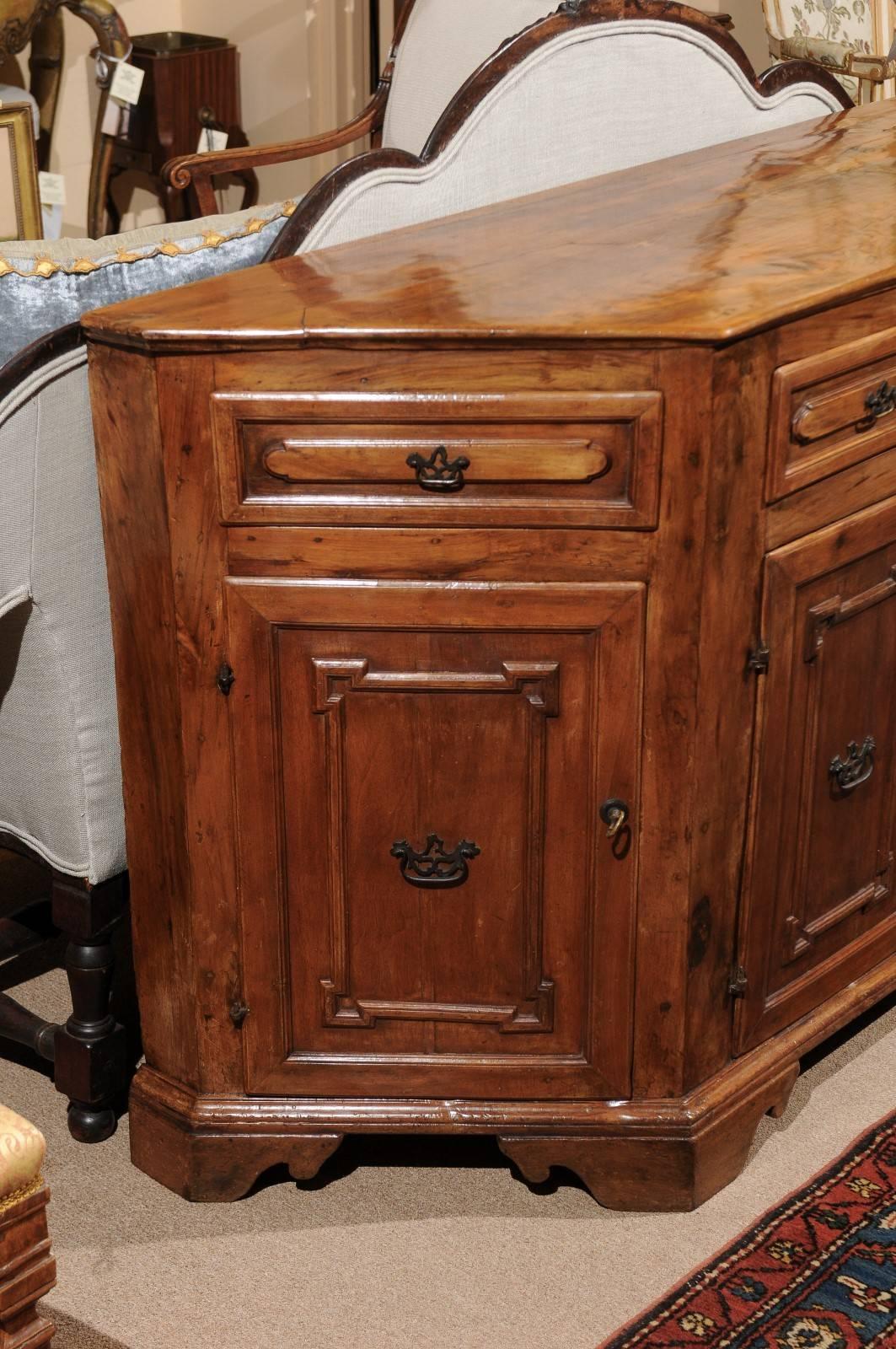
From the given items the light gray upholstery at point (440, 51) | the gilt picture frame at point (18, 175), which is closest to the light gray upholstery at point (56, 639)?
the light gray upholstery at point (440, 51)

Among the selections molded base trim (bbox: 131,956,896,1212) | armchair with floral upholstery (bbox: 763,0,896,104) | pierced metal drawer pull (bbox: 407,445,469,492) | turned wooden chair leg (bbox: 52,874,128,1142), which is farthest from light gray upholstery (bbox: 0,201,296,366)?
armchair with floral upholstery (bbox: 763,0,896,104)

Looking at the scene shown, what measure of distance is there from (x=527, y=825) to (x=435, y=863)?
0.11 m

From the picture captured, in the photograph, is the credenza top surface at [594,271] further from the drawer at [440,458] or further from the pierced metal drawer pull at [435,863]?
the pierced metal drawer pull at [435,863]

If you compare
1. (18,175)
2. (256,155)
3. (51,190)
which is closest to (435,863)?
(256,155)

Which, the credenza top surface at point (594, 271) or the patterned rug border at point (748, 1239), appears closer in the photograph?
the credenza top surface at point (594, 271)

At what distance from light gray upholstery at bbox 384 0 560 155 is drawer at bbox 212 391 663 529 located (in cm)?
170

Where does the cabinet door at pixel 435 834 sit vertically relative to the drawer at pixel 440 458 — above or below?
below

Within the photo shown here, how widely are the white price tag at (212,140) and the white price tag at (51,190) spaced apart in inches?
19.3

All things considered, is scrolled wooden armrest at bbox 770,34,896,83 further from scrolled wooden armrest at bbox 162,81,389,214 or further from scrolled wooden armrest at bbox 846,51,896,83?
scrolled wooden armrest at bbox 162,81,389,214

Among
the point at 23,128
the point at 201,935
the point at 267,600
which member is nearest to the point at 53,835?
the point at 201,935

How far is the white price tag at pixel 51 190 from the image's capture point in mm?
4895

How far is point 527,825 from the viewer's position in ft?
5.98

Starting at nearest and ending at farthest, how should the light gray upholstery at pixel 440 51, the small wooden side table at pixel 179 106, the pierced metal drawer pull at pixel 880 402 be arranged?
the pierced metal drawer pull at pixel 880 402, the light gray upholstery at pixel 440 51, the small wooden side table at pixel 179 106

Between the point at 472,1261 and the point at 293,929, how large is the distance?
443 mm
